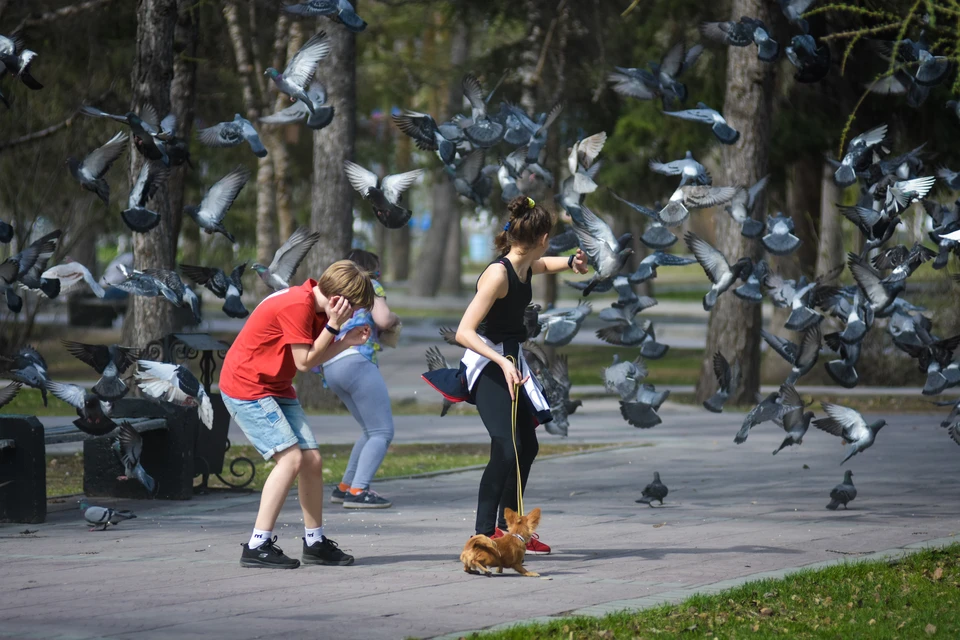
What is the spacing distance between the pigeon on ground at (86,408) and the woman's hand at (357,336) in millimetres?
2522

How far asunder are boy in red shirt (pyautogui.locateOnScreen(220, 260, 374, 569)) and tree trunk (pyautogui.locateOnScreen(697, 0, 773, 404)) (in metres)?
10.7

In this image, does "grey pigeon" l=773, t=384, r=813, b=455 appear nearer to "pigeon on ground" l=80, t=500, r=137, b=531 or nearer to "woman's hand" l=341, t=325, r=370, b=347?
"woman's hand" l=341, t=325, r=370, b=347

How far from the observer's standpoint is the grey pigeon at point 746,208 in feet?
29.5

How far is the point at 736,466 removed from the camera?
11891mm

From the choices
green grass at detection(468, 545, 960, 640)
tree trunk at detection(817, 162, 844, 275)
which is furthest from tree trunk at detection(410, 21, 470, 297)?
green grass at detection(468, 545, 960, 640)

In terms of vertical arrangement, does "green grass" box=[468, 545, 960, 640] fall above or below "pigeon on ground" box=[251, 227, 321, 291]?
below

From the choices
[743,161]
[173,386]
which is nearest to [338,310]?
[173,386]

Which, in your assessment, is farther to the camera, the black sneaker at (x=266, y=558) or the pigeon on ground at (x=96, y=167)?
the pigeon on ground at (x=96, y=167)

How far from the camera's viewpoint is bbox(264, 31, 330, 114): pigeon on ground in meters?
8.95

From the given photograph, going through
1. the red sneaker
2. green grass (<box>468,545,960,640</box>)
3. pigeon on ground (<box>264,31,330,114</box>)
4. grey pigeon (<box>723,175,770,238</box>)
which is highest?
pigeon on ground (<box>264,31,330,114</box>)

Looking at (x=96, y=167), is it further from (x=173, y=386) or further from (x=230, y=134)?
(x=173, y=386)

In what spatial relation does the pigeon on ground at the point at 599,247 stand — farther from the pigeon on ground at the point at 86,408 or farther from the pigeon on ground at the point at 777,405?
the pigeon on ground at the point at 86,408

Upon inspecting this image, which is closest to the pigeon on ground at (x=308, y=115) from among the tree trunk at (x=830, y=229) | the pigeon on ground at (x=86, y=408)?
the pigeon on ground at (x=86, y=408)

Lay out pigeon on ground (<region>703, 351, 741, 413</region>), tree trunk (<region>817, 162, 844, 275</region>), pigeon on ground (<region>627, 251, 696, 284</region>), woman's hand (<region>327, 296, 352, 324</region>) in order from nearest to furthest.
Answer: woman's hand (<region>327, 296, 352, 324</region>)
pigeon on ground (<region>627, 251, 696, 284</region>)
pigeon on ground (<region>703, 351, 741, 413</region>)
tree trunk (<region>817, 162, 844, 275</region>)
